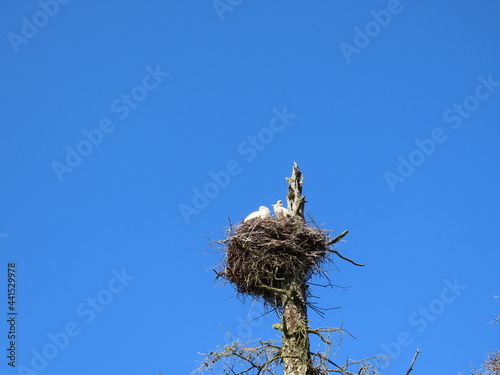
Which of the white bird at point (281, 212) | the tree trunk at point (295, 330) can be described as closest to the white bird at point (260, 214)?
the white bird at point (281, 212)

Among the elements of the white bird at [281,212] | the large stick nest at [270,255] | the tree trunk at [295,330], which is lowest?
the tree trunk at [295,330]

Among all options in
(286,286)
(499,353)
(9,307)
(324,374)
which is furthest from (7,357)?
(499,353)

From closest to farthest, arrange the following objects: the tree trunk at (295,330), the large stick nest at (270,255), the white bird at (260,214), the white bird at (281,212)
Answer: the tree trunk at (295,330), the large stick nest at (270,255), the white bird at (260,214), the white bird at (281,212)

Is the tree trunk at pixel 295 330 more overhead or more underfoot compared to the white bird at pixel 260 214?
more underfoot

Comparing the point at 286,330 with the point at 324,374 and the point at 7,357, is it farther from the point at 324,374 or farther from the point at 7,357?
the point at 7,357

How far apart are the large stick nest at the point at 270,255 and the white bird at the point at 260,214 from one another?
0.28 m

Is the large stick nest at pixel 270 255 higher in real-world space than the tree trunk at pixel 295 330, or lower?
higher

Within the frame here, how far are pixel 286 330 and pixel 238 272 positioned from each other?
1.48 metres

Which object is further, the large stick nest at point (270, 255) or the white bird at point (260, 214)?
the white bird at point (260, 214)

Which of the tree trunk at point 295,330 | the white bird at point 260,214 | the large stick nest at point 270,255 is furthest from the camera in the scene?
the white bird at point 260,214

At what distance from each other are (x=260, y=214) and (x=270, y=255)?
4.16 feet

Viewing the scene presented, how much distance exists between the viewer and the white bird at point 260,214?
1196 centimetres

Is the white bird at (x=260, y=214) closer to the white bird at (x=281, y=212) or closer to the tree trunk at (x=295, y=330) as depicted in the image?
the white bird at (x=281, y=212)

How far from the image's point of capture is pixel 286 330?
33.7ft
